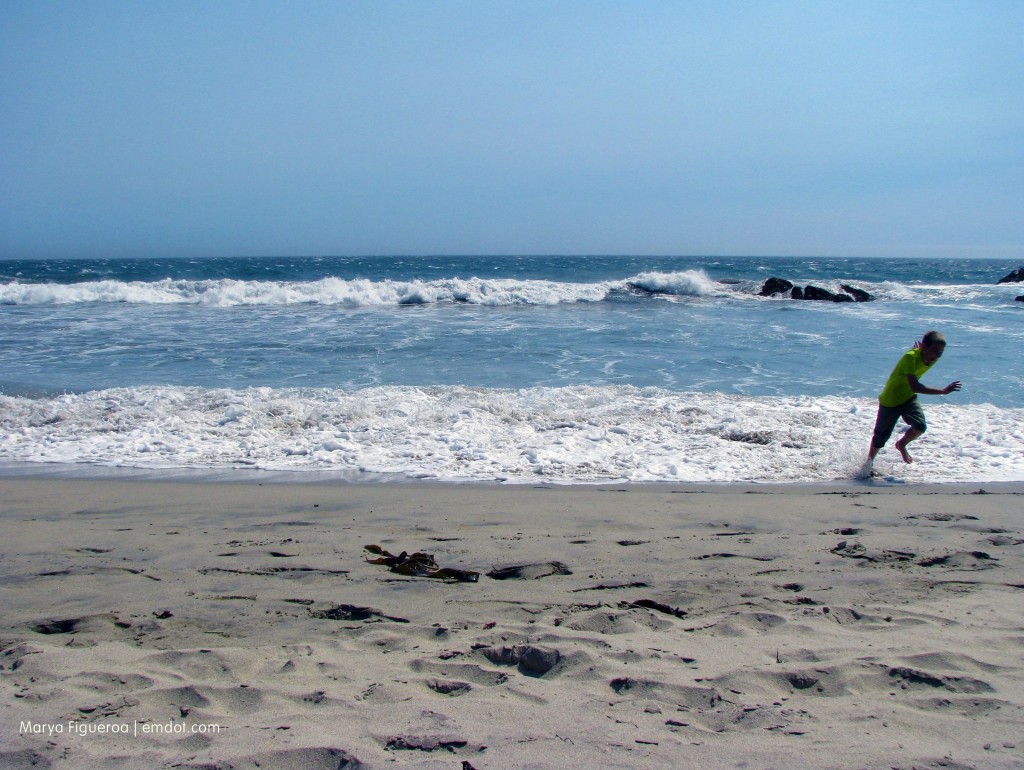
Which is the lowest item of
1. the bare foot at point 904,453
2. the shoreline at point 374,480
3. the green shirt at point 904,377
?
the shoreline at point 374,480

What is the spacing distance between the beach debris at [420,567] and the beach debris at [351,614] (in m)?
0.48

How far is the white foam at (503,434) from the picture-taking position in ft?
21.9

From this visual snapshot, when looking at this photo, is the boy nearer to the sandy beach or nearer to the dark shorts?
the dark shorts

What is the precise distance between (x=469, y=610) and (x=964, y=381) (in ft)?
36.4

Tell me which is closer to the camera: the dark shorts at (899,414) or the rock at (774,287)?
the dark shorts at (899,414)

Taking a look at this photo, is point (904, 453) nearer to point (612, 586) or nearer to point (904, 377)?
point (904, 377)

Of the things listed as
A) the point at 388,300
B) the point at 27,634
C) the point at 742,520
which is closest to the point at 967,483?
the point at 742,520

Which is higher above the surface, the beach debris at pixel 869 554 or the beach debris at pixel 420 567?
the beach debris at pixel 869 554

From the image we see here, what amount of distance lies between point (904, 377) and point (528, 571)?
4.82 meters

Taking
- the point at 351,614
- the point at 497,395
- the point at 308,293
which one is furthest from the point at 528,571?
the point at 308,293

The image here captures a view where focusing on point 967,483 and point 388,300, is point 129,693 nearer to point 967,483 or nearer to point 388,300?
point 967,483

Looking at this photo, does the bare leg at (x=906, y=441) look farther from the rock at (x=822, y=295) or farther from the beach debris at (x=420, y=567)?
the rock at (x=822, y=295)

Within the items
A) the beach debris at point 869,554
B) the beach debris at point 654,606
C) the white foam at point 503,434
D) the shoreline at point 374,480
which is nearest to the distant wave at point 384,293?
the white foam at point 503,434

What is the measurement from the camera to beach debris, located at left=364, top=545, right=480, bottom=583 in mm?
3775
